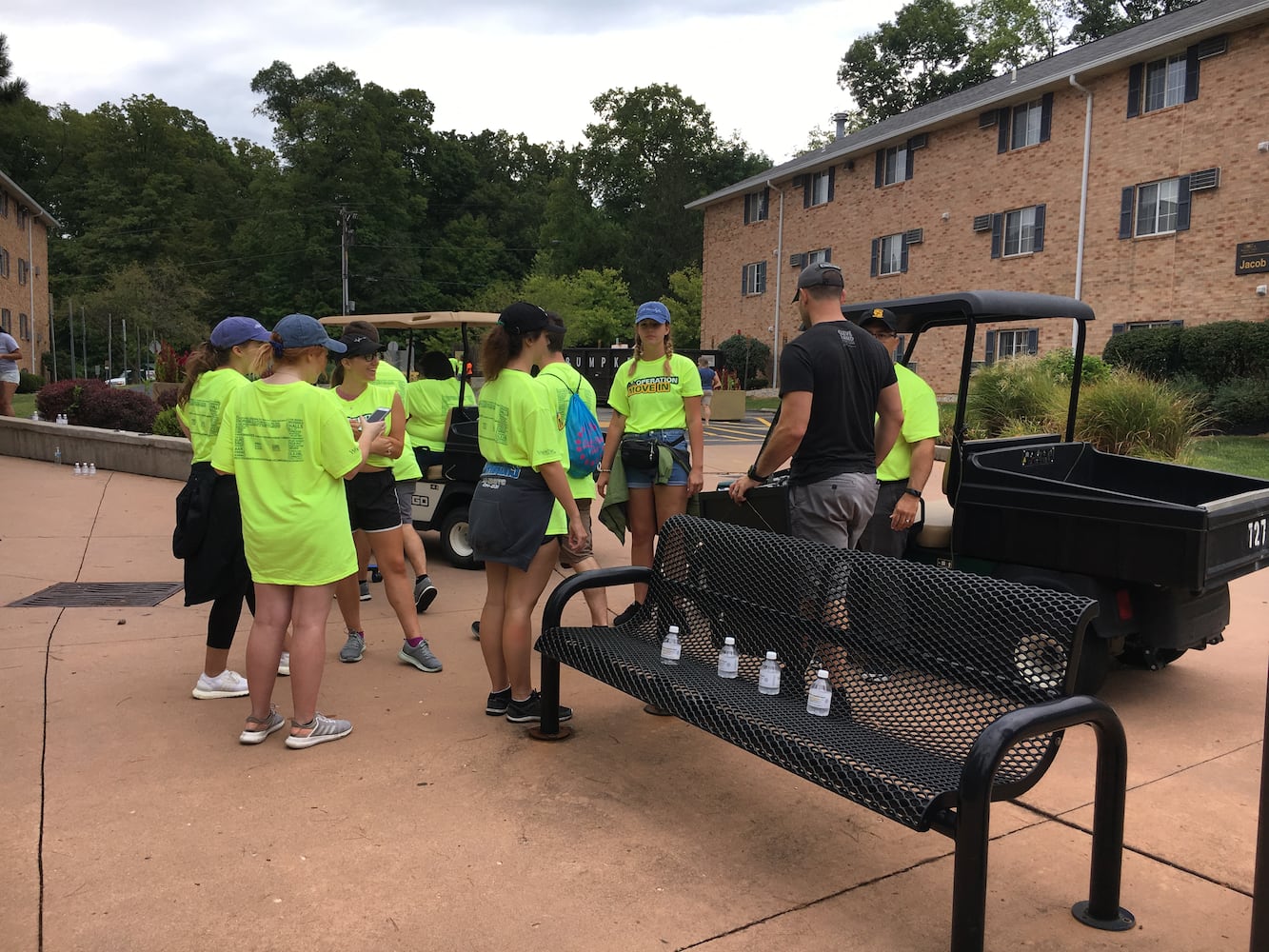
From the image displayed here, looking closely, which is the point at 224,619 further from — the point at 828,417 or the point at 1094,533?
the point at 1094,533

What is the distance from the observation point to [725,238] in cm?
4034

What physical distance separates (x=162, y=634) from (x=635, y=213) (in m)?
60.3

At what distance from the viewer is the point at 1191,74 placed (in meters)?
22.1

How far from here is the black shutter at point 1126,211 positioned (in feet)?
77.2

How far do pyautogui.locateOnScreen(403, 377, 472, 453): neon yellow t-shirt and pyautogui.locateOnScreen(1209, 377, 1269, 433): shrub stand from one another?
50.0ft

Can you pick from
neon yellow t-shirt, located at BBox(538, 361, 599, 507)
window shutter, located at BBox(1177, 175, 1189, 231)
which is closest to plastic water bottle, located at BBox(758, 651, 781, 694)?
neon yellow t-shirt, located at BBox(538, 361, 599, 507)

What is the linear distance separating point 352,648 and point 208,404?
147cm

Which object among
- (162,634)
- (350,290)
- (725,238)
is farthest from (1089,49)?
(350,290)

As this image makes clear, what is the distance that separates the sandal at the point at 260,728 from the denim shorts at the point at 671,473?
6.97 feet

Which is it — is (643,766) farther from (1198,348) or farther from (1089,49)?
(1089,49)

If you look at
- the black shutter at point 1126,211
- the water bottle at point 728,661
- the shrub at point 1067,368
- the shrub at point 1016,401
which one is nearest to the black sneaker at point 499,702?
the water bottle at point 728,661

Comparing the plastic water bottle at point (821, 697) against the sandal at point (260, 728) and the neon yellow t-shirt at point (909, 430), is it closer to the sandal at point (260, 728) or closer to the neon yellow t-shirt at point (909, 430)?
the neon yellow t-shirt at point (909, 430)

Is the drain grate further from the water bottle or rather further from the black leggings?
the water bottle

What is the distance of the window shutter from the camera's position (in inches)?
874
